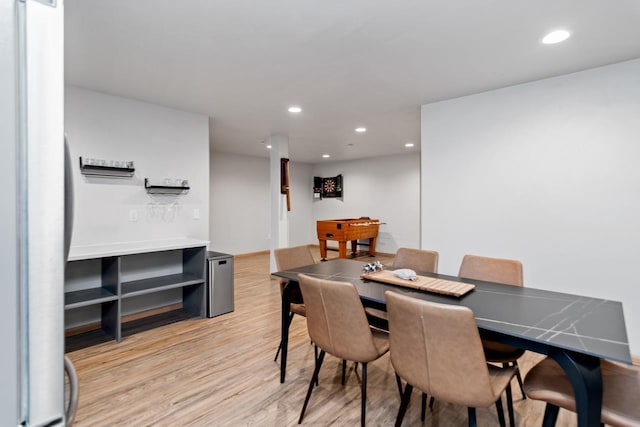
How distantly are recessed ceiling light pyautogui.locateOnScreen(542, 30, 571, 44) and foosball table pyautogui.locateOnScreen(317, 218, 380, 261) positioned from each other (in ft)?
16.4

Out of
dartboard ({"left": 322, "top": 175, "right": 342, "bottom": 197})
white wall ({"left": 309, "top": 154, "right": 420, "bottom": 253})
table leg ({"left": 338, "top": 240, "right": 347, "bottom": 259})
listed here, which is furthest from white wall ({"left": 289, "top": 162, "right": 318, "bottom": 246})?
table leg ({"left": 338, "top": 240, "right": 347, "bottom": 259})

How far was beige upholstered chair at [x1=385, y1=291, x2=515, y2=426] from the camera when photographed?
4.42 ft

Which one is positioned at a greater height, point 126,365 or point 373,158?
point 373,158

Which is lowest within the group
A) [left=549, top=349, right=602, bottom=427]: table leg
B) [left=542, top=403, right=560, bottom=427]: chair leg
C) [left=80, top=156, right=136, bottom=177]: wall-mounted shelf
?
[left=542, top=403, right=560, bottom=427]: chair leg

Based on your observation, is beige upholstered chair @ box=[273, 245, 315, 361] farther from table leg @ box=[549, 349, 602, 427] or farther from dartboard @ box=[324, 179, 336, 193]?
dartboard @ box=[324, 179, 336, 193]

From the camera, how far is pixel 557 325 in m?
1.45

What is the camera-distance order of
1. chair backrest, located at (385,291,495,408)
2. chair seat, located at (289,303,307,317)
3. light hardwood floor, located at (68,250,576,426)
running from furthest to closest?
1. chair seat, located at (289,303,307,317)
2. light hardwood floor, located at (68,250,576,426)
3. chair backrest, located at (385,291,495,408)

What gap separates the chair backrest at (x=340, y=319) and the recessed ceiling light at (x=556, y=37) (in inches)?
87.7

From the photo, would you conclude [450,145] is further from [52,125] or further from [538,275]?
[52,125]

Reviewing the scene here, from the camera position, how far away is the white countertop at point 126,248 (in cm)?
283

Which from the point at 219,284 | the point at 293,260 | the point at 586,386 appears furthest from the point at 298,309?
the point at 586,386

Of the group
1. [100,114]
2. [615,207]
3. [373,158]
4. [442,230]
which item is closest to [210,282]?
[100,114]

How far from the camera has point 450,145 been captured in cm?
355

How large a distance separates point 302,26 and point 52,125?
78.0 inches
